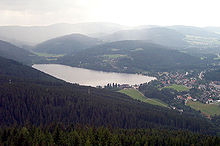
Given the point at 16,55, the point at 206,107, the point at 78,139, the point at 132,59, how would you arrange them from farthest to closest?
the point at 16,55 → the point at 132,59 → the point at 206,107 → the point at 78,139

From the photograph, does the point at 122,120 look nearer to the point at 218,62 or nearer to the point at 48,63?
the point at 218,62

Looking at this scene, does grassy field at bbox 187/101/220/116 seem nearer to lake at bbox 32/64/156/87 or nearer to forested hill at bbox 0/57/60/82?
lake at bbox 32/64/156/87

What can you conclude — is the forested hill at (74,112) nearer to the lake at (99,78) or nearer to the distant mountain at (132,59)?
the lake at (99,78)

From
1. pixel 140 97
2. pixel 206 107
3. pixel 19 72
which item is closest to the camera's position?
pixel 206 107

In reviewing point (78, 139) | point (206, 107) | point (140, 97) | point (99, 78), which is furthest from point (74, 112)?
point (99, 78)

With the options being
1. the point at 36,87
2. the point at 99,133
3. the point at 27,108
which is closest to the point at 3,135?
the point at 99,133

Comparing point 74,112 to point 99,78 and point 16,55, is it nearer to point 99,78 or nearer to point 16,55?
point 99,78
